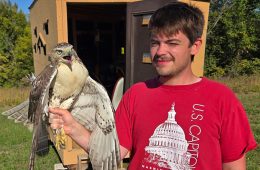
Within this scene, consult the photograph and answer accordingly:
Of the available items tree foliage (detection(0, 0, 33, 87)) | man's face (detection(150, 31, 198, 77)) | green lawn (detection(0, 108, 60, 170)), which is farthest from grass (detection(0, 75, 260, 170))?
tree foliage (detection(0, 0, 33, 87))

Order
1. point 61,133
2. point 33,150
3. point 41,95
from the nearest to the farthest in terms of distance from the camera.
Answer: point 33,150 < point 41,95 < point 61,133

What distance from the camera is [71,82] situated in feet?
7.29

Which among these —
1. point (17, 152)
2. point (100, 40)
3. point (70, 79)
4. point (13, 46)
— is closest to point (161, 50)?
point (70, 79)

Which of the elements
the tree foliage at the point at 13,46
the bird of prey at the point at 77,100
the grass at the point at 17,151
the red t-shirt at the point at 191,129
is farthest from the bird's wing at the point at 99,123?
the tree foliage at the point at 13,46

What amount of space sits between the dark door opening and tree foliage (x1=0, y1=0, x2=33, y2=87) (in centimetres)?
1316

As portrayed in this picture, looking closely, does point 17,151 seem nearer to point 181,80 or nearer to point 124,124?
point 124,124

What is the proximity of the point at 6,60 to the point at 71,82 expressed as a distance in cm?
2300

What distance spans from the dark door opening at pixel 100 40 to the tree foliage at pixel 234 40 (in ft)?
41.2

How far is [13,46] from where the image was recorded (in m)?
24.2


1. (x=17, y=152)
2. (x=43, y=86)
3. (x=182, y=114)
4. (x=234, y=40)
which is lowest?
(x=17, y=152)

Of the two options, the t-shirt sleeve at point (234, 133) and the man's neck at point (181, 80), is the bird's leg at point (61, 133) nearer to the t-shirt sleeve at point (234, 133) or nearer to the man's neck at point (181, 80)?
the man's neck at point (181, 80)

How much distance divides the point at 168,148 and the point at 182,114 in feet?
0.67

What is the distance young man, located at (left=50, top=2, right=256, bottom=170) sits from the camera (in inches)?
68.9

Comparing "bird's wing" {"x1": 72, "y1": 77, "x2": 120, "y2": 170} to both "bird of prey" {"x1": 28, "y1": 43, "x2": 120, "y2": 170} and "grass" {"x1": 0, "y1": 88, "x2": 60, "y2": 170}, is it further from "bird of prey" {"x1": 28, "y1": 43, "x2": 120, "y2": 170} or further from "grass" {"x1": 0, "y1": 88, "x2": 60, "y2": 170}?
"grass" {"x1": 0, "y1": 88, "x2": 60, "y2": 170}
